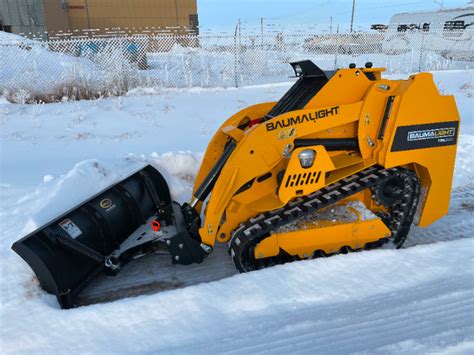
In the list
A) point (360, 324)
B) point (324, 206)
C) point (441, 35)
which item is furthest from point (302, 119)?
point (441, 35)

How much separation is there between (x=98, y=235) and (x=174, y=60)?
14488 mm

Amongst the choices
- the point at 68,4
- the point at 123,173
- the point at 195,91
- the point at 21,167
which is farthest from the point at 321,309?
the point at 68,4

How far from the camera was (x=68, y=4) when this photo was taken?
2327cm

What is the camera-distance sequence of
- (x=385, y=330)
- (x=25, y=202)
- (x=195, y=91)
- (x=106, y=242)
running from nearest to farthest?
(x=385, y=330), (x=106, y=242), (x=25, y=202), (x=195, y=91)

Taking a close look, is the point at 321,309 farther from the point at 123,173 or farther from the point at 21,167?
the point at 21,167

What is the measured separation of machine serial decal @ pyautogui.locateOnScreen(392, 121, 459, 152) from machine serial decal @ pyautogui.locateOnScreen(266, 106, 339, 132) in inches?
24.7

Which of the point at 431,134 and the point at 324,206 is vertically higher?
the point at 431,134

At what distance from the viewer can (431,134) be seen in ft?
12.2

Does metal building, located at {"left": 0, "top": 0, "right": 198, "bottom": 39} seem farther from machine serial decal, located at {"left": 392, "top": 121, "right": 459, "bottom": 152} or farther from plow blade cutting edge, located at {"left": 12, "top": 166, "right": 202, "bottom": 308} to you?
machine serial decal, located at {"left": 392, "top": 121, "right": 459, "bottom": 152}

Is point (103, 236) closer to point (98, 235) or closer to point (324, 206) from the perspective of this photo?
point (98, 235)

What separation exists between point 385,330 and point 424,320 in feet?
1.02

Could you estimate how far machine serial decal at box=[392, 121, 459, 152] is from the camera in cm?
362

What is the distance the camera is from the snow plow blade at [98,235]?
3.14 m

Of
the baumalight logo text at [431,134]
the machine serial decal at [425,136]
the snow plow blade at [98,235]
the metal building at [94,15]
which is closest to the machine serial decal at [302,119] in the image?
the machine serial decal at [425,136]
